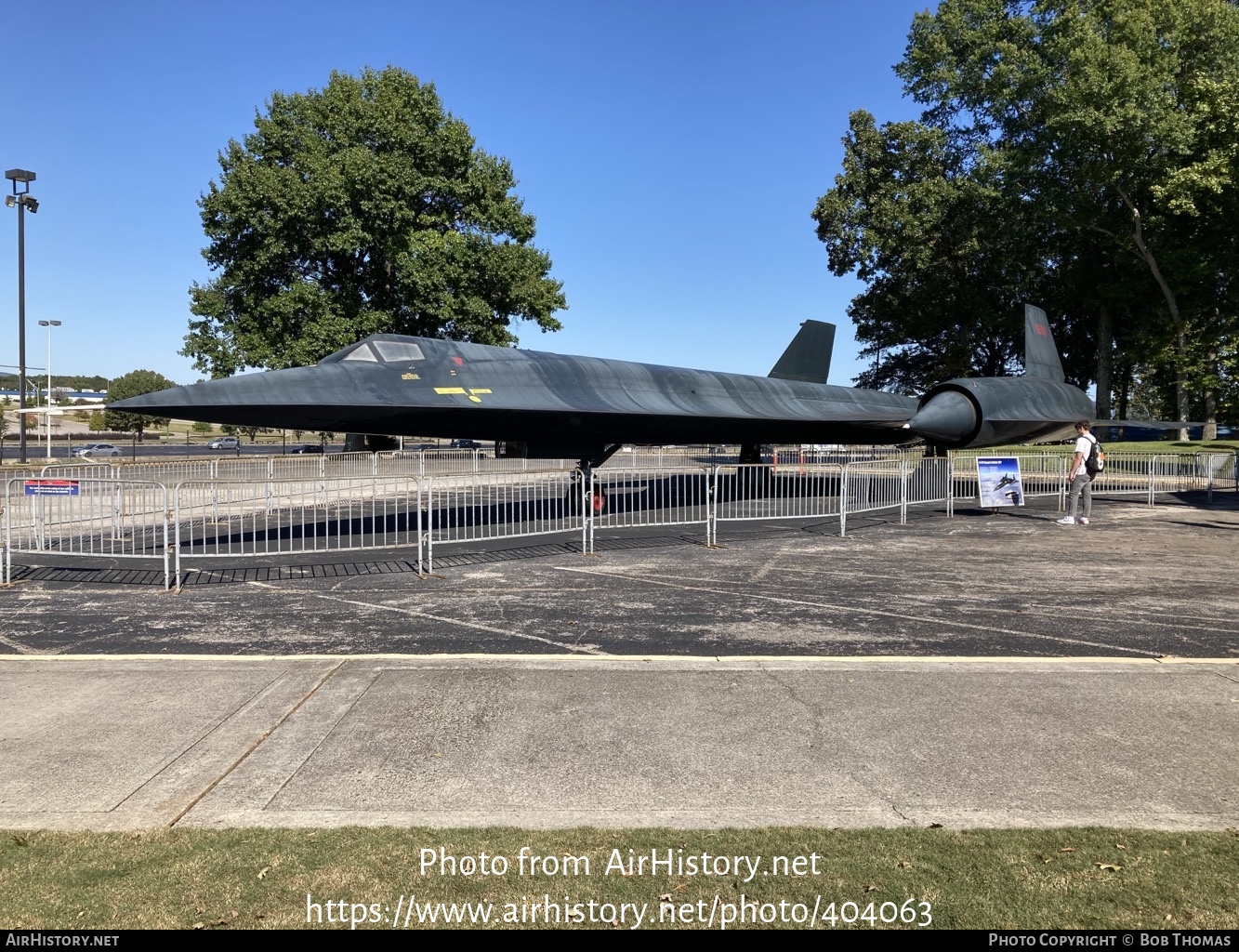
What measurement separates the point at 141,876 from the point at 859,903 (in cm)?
271

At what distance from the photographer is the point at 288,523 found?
48.4 ft

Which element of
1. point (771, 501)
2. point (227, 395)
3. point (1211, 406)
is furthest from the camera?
point (1211, 406)

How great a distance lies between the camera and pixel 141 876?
9.70 ft

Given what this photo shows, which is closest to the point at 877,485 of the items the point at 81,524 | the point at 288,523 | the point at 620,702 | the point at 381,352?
the point at 381,352

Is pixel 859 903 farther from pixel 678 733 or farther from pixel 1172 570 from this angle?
pixel 1172 570

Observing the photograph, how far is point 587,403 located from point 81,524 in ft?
29.6

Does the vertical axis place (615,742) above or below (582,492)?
below

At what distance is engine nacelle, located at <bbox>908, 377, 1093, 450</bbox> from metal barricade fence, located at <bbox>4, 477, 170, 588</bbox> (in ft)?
49.0

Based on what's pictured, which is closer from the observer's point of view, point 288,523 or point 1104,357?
point 288,523

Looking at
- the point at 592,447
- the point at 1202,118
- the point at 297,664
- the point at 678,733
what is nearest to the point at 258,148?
the point at 592,447

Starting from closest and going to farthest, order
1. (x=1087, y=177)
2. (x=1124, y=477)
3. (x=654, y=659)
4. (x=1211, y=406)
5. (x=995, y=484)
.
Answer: (x=654, y=659) → (x=995, y=484) → (x=1124, y=477) → (x=1087, y=177) → (x=1211, y=406)

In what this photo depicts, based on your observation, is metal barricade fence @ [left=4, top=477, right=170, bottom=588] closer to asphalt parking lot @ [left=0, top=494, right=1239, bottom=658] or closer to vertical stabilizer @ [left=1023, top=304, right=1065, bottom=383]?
asphalt parking lot @ [left=0, top=494, right=1239, bottom=658]

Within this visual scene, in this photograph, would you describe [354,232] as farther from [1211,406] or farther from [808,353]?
[1211,406]

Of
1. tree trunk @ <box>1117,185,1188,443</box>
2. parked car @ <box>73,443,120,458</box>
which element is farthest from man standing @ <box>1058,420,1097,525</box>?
parked car @ <box>73,443,120,458</box>
